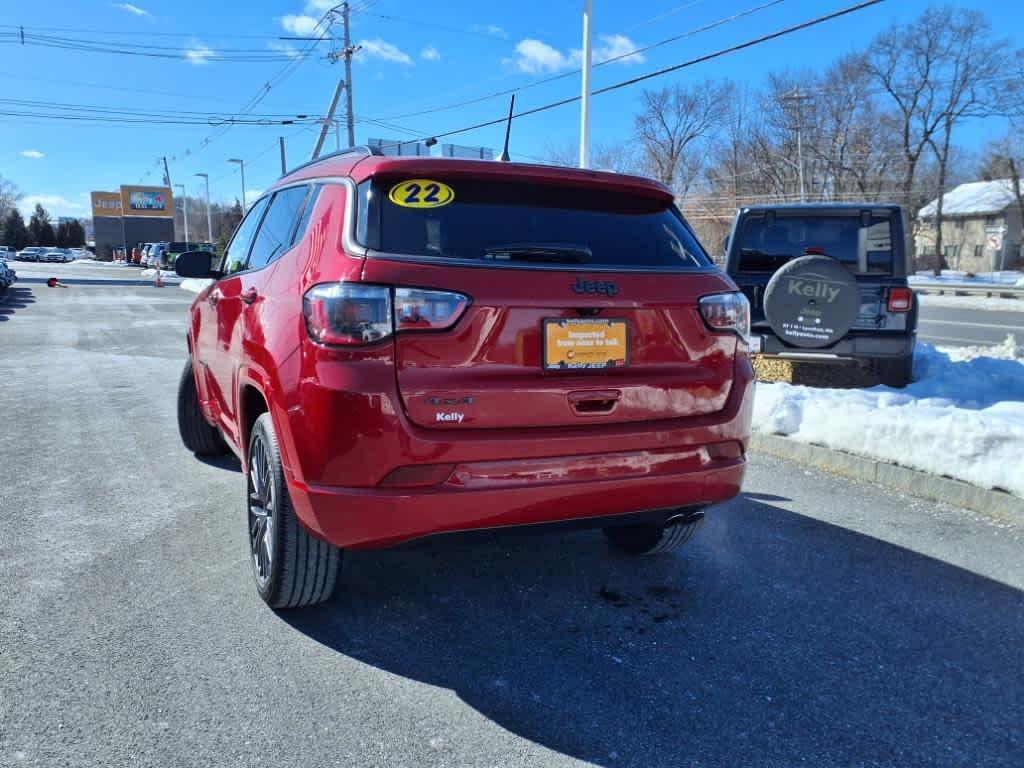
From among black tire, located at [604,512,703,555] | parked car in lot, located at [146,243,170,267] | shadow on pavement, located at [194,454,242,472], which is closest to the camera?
black tire, located at [604,512,703,555]

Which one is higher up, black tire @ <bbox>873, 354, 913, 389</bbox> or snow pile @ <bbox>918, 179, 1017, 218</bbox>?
snow pile @ <bbox>918, 179, 1017, 218</bbox>

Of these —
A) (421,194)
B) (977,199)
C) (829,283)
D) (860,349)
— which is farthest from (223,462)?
(977,199)

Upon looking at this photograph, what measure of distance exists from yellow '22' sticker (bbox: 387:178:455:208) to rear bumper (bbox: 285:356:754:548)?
2.64 feet

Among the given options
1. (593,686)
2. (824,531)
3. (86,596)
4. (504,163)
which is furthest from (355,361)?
(824,531)

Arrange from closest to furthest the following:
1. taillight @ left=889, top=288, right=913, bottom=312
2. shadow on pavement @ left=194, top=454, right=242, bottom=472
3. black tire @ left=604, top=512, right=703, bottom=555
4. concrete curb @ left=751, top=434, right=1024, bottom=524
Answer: black tire @ left=604, top=512, right=703, bottom=555 < concrete curb @ left=751, top=434, right=1024, bottom=524 < shadow on pavement @ left=194, top=454, right=242, bottom=472 < taillight @ left=889, top=288, right=913, bottom=312

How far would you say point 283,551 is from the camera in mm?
2910

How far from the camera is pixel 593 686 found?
8.66 ft

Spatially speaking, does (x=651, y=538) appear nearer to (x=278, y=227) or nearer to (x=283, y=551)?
(x=283, y=551)

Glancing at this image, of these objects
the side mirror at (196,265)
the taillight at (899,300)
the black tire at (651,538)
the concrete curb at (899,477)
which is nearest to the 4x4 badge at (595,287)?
the black tire at (651,538)

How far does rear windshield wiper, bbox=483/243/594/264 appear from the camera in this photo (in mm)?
2678

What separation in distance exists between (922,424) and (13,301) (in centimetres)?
2356

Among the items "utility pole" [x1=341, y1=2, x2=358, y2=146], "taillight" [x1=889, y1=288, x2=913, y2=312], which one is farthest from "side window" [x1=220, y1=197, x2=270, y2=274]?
"utility pole" [x1=341, y1=2, x2=358, y2=146]

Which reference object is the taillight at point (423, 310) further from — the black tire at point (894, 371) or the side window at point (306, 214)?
the black tire at point (894, 371)

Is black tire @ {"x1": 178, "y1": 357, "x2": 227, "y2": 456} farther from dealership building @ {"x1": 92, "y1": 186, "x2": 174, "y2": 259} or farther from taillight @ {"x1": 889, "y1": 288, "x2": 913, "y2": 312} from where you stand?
dealership building @ {"x1": 92, "y1": 186, "x2": 174, "y2": 259}
